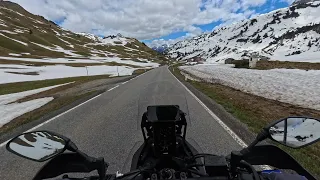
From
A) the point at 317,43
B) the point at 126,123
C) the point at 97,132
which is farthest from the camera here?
the point at 317,43

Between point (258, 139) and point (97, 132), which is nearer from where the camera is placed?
point (258, 139)

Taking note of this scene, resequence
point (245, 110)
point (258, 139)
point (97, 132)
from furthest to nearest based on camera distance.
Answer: point (245, 110)
point (97, 132)
point (258, 139)

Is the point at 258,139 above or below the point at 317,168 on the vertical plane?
above

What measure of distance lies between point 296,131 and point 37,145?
2.28m

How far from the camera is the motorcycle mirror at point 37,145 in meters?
2.14

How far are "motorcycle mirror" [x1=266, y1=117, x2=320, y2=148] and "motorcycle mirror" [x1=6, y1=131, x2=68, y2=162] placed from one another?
178 centimetres

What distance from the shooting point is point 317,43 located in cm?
14500

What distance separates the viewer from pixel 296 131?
2.40 meters

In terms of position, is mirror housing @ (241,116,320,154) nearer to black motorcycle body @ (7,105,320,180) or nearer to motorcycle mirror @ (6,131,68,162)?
black motorcycle body @ (7,105,320,180)

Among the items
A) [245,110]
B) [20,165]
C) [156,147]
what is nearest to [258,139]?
[156,147]

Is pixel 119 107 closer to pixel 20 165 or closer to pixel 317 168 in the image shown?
pixel 20 165

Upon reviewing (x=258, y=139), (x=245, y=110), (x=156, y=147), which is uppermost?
(x=258, y=139)

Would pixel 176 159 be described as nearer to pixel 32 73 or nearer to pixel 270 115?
pixel 270 115

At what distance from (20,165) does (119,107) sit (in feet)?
21.2
